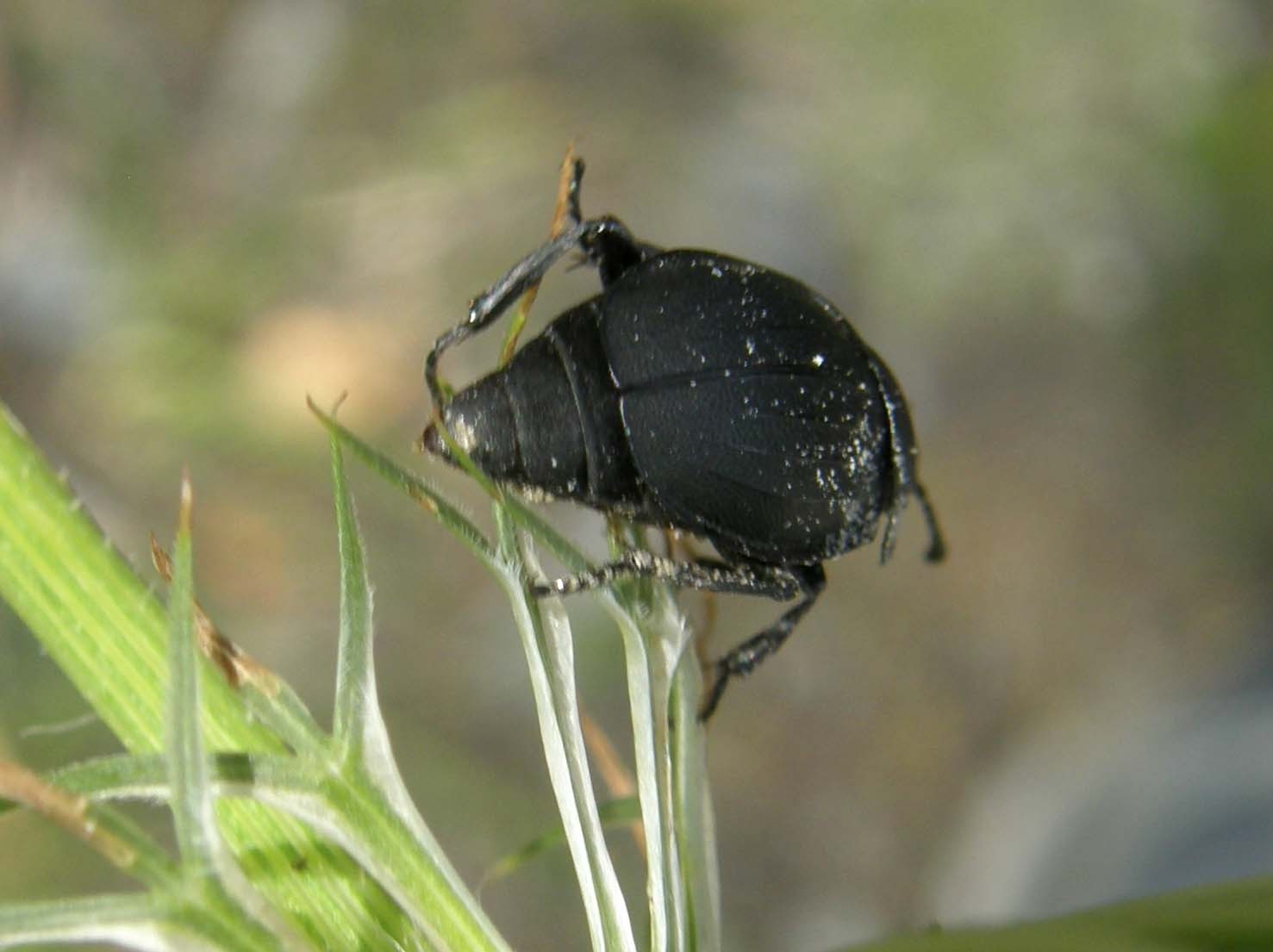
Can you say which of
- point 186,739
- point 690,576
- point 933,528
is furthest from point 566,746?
point 933,528

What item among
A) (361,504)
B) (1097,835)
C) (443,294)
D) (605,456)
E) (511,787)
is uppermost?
(443,294)

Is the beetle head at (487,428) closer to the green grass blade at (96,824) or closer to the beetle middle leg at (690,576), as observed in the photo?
the beetle middle leg at (690,576)

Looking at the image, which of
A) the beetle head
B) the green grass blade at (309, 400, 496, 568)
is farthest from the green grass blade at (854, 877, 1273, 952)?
the beetle head

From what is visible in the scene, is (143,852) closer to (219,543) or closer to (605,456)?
(605,456)

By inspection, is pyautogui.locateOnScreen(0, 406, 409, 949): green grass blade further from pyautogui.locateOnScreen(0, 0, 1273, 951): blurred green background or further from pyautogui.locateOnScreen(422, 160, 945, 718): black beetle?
pyautogui.locateOnScreen(0, 0, 1273, 951): blurred green background

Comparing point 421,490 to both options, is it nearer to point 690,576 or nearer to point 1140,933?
point 690,576

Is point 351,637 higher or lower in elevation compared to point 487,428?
lower

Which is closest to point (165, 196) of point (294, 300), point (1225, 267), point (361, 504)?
point (294, 300)

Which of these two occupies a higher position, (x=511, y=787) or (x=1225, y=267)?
(x=1225, y=267)
